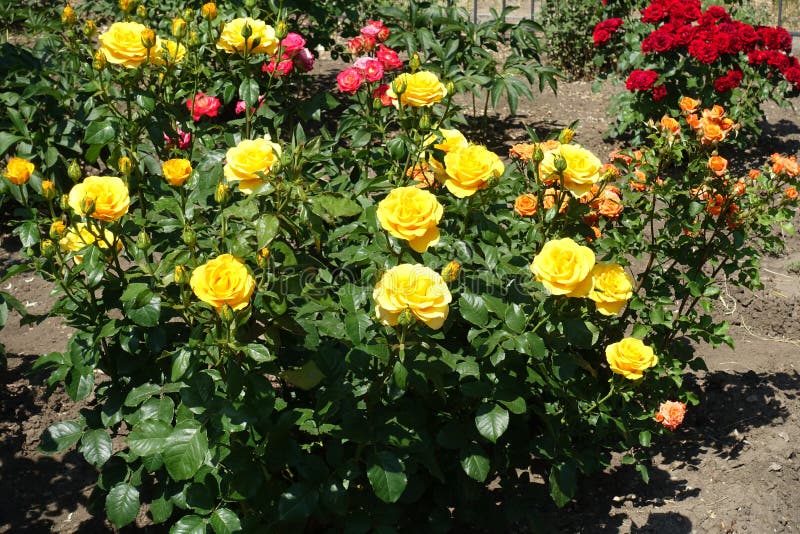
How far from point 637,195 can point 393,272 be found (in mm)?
1357

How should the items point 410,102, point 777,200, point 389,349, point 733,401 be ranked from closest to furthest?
1. point 389,349
2. point 410,102
3. point 733,401
4. point 777,200

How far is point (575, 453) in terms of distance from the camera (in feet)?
7.82

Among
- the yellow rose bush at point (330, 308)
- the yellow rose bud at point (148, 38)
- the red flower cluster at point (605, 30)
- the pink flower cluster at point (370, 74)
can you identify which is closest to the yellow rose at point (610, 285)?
the yellow rose bush at point (330, 308)

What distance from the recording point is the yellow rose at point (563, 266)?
177cm

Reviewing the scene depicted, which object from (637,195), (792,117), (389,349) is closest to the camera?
(389,349)

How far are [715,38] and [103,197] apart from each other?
3752 millimetres

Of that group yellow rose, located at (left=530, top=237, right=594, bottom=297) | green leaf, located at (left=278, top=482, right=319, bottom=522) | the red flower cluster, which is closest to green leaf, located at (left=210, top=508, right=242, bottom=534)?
green leaf, located at (left=278, top=482, right=319, bottom=522)

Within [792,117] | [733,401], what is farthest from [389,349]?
[792,117]

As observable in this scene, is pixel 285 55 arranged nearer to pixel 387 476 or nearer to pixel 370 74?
pixel 370 74

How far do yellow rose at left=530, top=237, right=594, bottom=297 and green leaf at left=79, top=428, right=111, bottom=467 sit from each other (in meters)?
1.28

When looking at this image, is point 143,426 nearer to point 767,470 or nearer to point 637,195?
point 637,195

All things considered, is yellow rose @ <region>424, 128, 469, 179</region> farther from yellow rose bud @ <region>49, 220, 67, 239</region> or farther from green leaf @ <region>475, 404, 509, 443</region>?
yellow rose bud @ <region>49, 220, 67, 239</region>

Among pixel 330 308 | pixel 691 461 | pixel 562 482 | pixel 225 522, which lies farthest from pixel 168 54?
pixel 691 461

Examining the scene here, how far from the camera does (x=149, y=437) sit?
197cm
